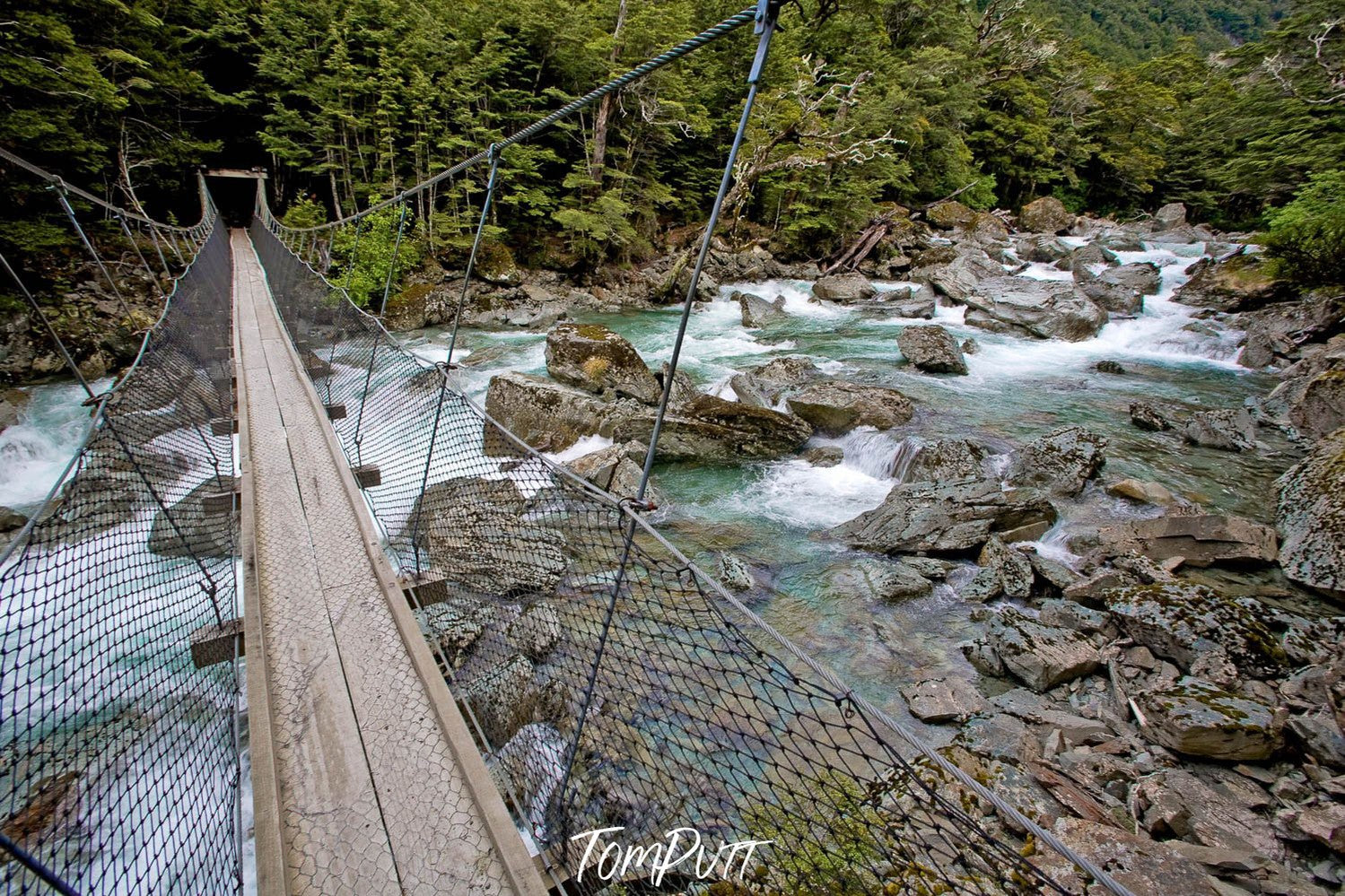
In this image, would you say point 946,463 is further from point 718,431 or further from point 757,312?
point 757,312

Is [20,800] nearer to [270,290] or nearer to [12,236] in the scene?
[270,290]

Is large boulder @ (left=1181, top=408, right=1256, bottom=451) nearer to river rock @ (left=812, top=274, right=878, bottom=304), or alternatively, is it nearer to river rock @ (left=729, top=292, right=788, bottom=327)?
river rock @ (left=729, top=292, right=788, bottom=327)

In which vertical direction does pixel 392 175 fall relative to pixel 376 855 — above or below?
above

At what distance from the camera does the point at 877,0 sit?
14508mm

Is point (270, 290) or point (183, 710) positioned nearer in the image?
point (183, 710)

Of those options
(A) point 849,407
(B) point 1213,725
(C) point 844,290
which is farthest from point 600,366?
(C) point 844,290

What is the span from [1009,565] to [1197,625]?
90cm

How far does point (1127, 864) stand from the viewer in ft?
5.83

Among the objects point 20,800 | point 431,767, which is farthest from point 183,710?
point 431,767

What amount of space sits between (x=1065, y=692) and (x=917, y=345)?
526 cm

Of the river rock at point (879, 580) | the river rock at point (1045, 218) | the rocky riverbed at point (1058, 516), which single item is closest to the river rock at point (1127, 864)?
the rocky riverbed at point (1058, 516)

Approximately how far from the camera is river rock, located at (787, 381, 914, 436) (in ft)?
17.4

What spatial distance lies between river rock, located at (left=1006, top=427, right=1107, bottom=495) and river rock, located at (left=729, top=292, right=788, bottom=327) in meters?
5.32

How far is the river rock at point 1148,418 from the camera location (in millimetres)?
5465
